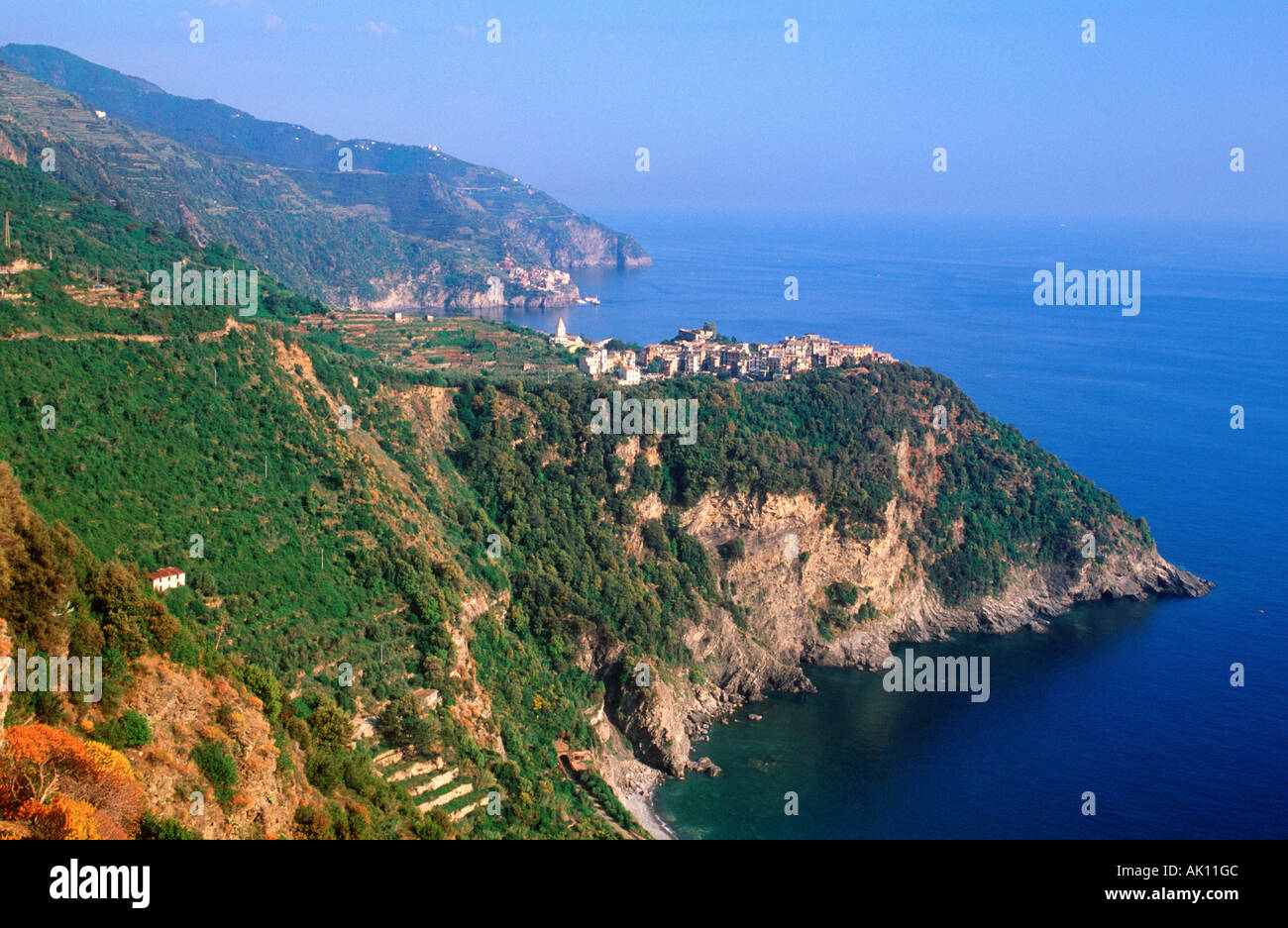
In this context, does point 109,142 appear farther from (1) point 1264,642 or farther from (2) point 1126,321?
(2) point 1126,321

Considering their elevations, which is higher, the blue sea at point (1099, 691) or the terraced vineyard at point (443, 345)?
the terraced vineyard at point (443, 345)

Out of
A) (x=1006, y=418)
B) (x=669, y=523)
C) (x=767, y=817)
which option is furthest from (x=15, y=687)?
(x=1006, y=418)

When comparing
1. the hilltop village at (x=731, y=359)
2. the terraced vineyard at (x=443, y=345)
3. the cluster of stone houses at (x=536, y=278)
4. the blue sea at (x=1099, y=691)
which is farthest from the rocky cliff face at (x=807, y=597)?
the cluster of stone houses at (x=536, y=278)

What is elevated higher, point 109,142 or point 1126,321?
point 109,142

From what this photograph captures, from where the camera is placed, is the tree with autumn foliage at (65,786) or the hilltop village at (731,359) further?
the hilltop village at (731,359)

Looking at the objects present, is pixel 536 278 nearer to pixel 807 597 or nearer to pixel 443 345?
pixel 443 345

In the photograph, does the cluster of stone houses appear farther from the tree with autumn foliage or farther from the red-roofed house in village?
the tree with autumn foliage

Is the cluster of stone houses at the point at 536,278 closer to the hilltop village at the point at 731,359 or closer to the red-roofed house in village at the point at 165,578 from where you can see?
the hilltop village at the point at 731,359
